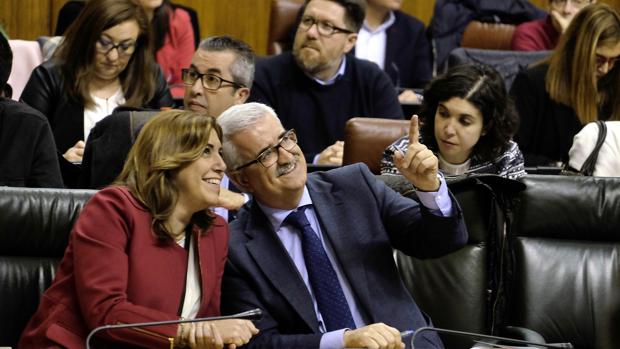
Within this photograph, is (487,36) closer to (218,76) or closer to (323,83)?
(323,83)

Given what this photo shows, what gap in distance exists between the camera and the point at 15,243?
8.70 ft

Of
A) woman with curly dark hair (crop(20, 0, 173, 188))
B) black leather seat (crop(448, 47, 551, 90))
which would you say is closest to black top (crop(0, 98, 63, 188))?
woman with curly dark hair (crop(20, 0, 173, 188))

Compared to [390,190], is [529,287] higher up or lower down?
lower down

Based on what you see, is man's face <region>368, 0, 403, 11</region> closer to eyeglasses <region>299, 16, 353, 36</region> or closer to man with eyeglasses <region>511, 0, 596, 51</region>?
man with eyeglasses <region>511, 0, 596, 51</region>

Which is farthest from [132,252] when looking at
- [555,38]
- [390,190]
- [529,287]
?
[555,38]

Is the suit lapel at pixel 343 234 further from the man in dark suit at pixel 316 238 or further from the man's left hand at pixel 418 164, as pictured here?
the man's left hand at pixel 418 164

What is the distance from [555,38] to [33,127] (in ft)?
10.3

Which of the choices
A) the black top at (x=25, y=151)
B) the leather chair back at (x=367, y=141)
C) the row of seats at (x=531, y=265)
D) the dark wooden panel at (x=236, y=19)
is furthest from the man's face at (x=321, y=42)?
the dark wooden panel at (x=236, y=19)

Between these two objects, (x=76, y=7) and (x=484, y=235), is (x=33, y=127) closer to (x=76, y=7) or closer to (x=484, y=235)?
(x=484, y=235)

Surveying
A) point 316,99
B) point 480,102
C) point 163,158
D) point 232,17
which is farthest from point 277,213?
point 232,17

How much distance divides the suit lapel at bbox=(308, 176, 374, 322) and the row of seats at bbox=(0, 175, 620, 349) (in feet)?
0.87

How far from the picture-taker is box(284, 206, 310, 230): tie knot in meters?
2.59

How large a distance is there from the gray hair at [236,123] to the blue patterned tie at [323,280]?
0.19m

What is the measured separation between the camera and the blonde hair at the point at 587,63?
161 inches
